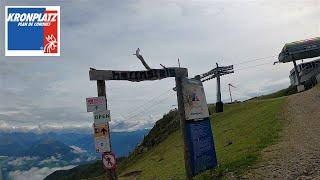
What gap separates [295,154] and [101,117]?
44.8 ft

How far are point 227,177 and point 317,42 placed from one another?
79.8 m

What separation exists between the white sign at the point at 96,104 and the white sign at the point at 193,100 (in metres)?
5.48

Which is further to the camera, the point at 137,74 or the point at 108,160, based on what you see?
the point at 137,74

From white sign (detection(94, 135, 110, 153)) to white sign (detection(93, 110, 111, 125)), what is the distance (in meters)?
0.71

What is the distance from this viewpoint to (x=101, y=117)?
1878cm

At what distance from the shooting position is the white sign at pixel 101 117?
1872 cm

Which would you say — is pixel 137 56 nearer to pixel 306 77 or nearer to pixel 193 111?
pixel 193 111

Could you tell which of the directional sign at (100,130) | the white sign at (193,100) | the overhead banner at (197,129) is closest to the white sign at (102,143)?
the directional sign at (100,130)

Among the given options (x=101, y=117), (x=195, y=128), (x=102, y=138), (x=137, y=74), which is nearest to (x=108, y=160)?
(x=102, y=138)

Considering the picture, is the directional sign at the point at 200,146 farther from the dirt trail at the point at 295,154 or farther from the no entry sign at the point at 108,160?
the no entry sign at the point at 108,160

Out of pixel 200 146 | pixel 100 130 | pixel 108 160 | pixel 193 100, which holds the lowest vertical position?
pixel 108 160

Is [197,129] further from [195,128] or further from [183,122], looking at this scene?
[183,122]

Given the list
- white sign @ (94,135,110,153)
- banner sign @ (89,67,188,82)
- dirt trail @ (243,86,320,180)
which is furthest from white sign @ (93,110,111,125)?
dirt trail @ (243,86,320,180)

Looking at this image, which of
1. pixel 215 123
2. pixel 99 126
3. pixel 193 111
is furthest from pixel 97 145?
pixel 215 123
